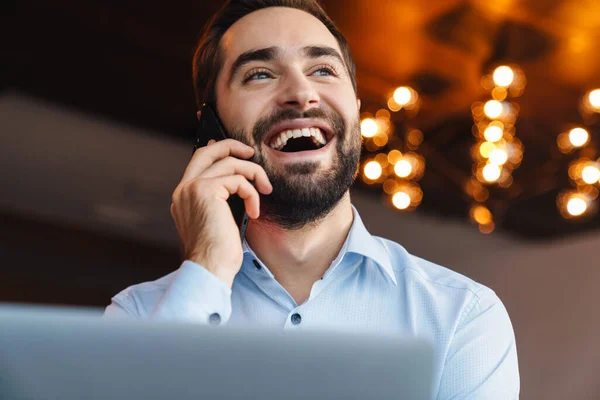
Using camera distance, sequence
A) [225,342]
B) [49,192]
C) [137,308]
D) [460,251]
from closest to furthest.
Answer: [225,342]
[137,308]
[49,192]
[460,251]

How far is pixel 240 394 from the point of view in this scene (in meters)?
0.44

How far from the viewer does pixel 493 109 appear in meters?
2.97

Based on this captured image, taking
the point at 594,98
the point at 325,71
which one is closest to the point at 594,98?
the point at 594,98

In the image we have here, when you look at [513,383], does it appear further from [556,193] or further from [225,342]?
[556,193]

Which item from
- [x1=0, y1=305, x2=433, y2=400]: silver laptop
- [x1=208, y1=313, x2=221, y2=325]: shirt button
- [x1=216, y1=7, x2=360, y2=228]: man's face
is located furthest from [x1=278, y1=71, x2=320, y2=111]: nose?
[x1=0, y1=305, x2=433, y2=400]: silver laptop

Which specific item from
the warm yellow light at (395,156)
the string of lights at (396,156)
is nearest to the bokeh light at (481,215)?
the string of lights at (396,156)

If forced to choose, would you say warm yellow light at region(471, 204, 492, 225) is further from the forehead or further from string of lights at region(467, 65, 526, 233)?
the forehead

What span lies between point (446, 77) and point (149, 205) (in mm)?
2451

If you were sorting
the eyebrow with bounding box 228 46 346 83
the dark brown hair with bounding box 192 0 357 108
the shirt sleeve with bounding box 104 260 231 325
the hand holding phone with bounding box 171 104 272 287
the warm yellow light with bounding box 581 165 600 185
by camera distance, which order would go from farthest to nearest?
the warm yellow light with bounding box 581 165 600 185
the dark brown hair with bounding box 192 0 357 108
the eyebrow with bounding box 228 46 346 83
the hand holding phone with bounding box 171 104 272 287
the shirt sleeve with bounding box 104 260 231 325

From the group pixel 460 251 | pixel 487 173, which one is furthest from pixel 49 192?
pixel 460 251

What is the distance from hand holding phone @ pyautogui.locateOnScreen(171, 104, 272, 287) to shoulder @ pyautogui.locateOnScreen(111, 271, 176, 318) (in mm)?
180

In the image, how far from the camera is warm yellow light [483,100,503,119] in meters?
2.97

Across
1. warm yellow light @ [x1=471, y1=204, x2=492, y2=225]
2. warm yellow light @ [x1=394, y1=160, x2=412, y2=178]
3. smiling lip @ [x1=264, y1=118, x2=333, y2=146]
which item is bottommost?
smiling lip @ [x1=264, y1=118, x2=333, y2=146]

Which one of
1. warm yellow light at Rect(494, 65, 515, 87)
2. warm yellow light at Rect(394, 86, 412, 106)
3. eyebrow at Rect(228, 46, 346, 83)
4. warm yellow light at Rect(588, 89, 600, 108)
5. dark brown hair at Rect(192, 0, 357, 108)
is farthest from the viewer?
warm yellow light at Rect(394, 86, 412, 106)
